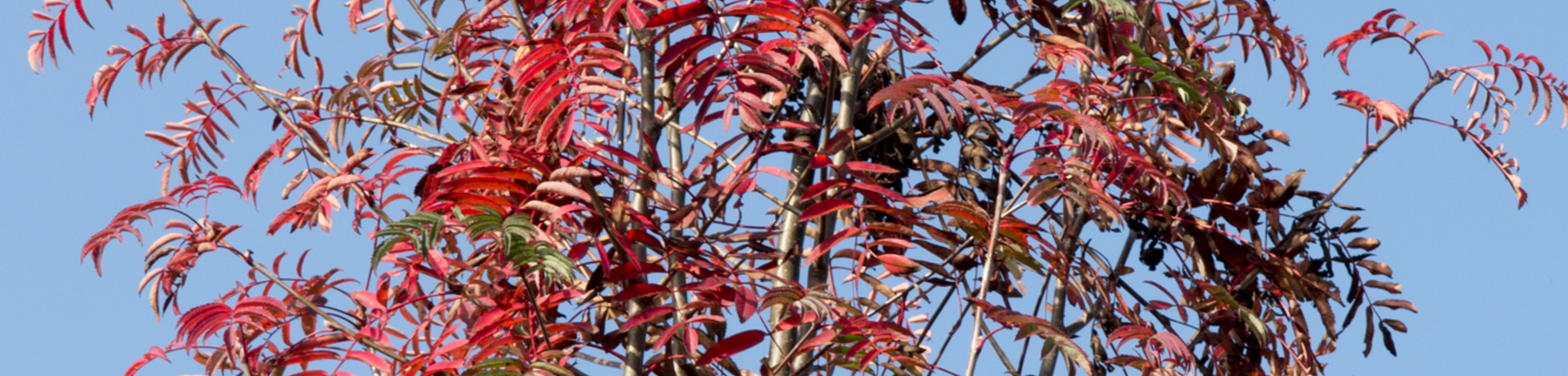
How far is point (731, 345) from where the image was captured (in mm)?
2174

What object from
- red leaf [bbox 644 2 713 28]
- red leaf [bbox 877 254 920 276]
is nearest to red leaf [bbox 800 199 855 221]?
red leaf [bbox 877 254 920 276]

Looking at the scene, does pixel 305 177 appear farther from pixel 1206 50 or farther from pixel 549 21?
pixel 1206 50

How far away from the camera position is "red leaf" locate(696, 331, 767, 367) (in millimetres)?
2160

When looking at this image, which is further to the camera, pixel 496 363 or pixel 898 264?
pixel 898 264

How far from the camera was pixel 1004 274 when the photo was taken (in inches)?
105

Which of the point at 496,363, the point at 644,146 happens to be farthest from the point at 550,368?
the point at 644,146

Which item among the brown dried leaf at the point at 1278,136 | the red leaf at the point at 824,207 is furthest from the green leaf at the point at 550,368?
the brown dried leaf at the point at 1278,136

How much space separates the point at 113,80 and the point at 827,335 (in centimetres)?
154

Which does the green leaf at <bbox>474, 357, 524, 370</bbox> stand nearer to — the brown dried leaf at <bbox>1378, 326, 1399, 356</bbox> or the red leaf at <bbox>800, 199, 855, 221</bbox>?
the red leaf at <bbox>800, 199, 855, 221</bbox>

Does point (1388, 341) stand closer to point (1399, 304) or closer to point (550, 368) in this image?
point (1399, 304)

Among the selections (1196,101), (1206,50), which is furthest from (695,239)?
(1206,50)

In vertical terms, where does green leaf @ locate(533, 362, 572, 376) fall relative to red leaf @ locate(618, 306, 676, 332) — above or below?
below

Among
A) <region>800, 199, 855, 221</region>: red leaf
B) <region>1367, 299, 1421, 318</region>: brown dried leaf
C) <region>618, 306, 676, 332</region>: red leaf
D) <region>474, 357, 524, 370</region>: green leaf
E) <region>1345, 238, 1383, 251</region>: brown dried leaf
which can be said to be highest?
<region>1345, 238, 1383, 251</region>: brown dried leaf

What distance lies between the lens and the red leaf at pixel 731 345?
7.09 ft
